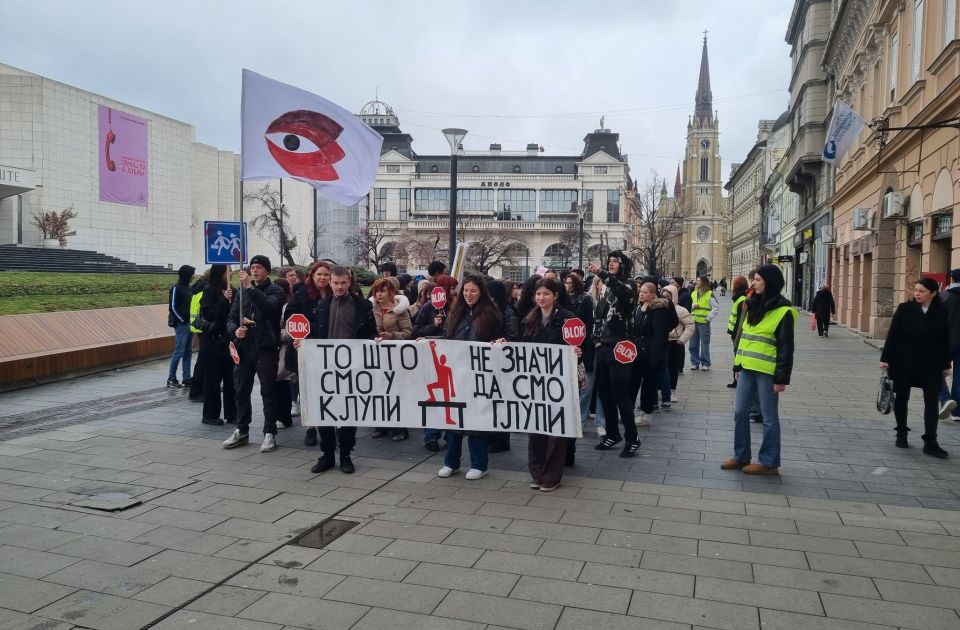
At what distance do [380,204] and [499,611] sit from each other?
10103 cm

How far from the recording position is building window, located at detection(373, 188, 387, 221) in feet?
334

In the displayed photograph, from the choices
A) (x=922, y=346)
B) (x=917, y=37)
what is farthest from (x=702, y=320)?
(x=917, y=37)

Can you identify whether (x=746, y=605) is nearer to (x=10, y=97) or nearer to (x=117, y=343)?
(x=117, y=343)

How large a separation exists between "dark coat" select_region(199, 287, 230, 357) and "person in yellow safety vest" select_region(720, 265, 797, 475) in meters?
6.14

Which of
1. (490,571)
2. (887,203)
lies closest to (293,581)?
(490,571)

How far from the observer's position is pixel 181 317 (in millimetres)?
11938

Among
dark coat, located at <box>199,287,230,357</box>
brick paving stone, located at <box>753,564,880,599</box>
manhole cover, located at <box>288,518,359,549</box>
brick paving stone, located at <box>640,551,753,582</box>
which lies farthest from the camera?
dark coat, located at <box>199,287,230,357</box>

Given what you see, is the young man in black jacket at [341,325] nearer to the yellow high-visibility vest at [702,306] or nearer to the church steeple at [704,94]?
the yellow high-visibility vest at [702,306]

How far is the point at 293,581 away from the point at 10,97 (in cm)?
5585

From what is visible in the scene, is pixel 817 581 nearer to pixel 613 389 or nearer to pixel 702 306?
pixel 613 389

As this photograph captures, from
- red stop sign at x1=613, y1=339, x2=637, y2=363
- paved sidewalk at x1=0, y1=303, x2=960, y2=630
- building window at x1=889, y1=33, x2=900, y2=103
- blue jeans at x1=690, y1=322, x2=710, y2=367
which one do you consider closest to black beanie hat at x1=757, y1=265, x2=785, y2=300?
red stop sign at x1=613, y1=339, x2=637, y2=363

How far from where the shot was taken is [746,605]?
163 inches

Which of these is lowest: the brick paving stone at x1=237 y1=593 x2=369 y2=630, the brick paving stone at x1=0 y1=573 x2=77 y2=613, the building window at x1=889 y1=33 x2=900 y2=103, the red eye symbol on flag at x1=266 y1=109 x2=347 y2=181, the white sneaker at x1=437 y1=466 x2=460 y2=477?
the brick paving stone at x1=237 y1=593 x2=369 y2=630

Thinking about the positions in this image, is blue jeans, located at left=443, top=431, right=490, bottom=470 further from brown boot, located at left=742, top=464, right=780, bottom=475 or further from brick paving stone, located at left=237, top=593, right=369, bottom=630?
brick paving stone, located at left=237, top=593, right=369, bottom=630
